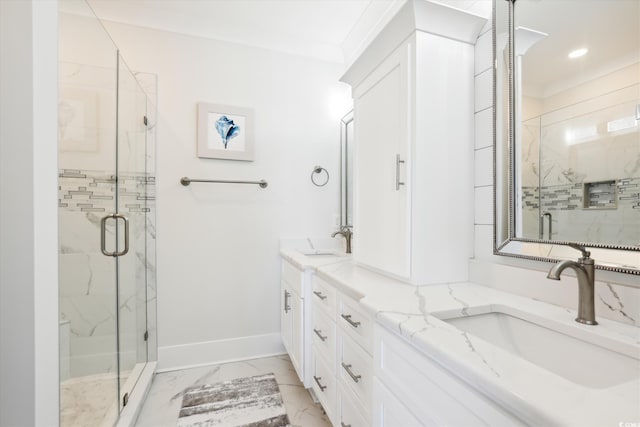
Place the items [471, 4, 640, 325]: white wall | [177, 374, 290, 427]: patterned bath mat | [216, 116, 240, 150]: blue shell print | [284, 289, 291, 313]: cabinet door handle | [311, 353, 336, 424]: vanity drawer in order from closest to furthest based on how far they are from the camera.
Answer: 1. [471, 4, 640, 325]: white wall
2. [311, 353, 336, 424]: vanity drawer
3. [177, 374, 290, 427]: patterned bath mat
4. [284, 289, 291, 313]: cabinet door handle
5. [216, 116, 240, 150]: blue shell print

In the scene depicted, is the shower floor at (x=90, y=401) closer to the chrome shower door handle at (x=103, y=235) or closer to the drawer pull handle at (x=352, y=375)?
the chrome shower door handle at (x=103, y=235)

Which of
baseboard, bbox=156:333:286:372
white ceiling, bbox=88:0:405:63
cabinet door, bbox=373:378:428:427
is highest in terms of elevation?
white ceiling, bbox=88:0:405:63

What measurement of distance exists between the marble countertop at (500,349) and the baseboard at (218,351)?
4.52 feet

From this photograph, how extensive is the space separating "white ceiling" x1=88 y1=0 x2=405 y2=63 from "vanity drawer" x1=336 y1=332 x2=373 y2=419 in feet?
6.39

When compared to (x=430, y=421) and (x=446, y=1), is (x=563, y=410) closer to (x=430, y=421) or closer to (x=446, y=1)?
(x=430, y=421)

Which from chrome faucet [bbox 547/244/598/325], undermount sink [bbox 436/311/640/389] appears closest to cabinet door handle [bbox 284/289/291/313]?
undermount sink [bbox 436/311/640/389]

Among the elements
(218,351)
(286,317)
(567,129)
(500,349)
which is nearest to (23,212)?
(500,349)

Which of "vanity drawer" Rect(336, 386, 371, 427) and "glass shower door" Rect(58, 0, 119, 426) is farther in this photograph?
"glass shower door" Rect(58, 0, 119, 426)

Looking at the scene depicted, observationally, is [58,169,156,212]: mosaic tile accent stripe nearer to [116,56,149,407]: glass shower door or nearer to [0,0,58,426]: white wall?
[116,56,149,407]: glass shower door

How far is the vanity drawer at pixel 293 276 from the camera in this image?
1.75 m

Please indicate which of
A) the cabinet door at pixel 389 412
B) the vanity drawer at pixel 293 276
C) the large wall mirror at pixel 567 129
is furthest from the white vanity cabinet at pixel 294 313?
the large wall mirror at pixel 567 129

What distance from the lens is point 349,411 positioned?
46.1 inches

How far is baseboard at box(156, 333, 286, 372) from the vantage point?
2.12 m

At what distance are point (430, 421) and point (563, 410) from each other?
321 millimetres
